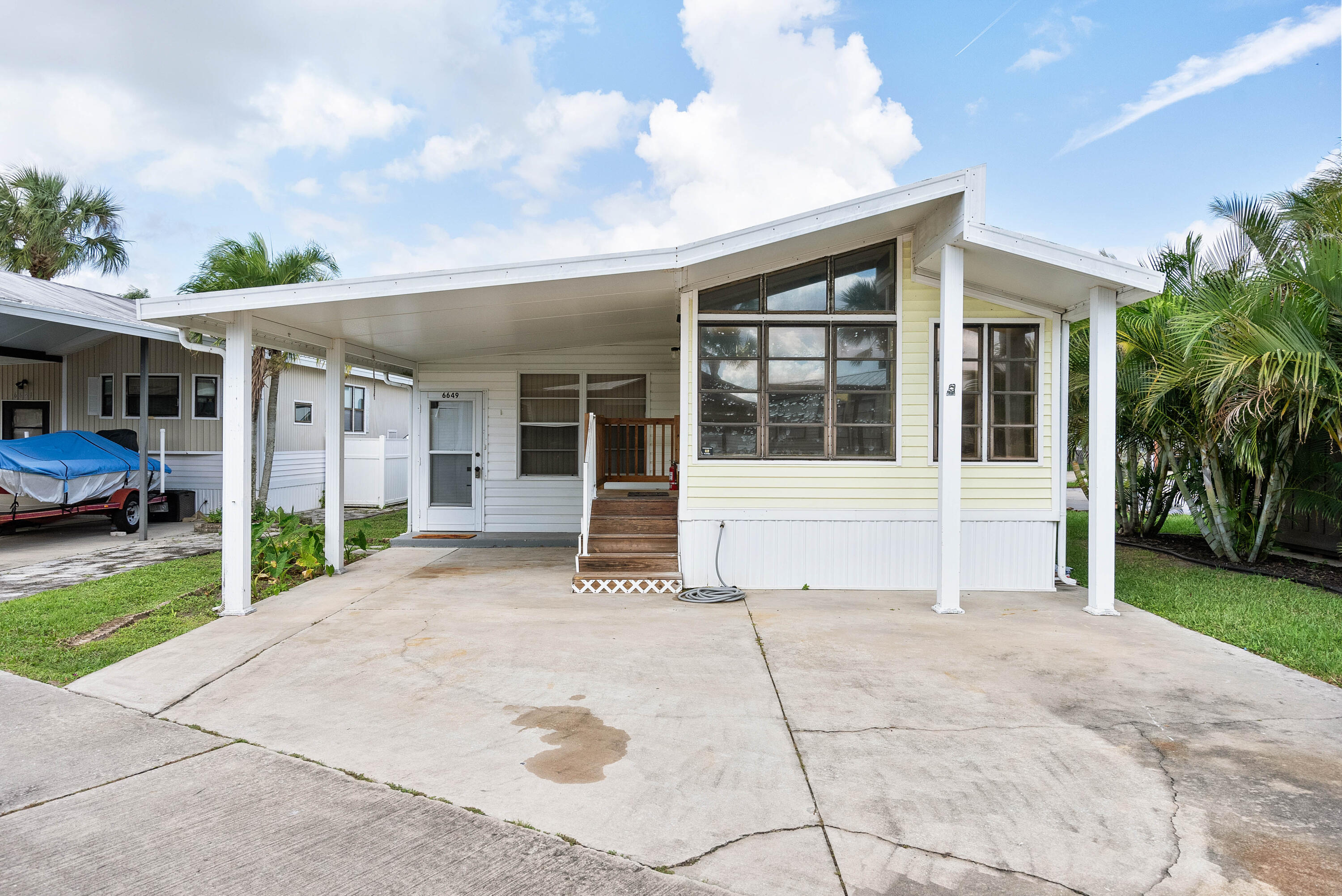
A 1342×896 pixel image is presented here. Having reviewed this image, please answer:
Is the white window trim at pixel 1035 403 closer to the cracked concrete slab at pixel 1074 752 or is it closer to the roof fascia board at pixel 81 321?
the cracked concrete slab at pixel 1074 752

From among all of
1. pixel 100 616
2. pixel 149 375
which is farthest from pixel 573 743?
pixel 149 375

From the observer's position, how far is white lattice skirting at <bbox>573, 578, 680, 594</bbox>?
6.77 m

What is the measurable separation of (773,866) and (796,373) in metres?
5.12

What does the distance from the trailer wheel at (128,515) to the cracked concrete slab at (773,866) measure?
11.5m

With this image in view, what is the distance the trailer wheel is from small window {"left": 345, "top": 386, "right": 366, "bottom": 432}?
5.02m

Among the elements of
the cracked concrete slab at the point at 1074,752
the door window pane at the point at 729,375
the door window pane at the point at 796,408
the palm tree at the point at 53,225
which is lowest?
the cracked concrete slab at the point at 1074,752

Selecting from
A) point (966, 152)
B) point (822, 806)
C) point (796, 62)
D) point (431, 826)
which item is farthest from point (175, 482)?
point (966, 152)

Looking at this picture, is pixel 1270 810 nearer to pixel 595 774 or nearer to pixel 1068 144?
pixel 595 774

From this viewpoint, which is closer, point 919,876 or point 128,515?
point 919,876

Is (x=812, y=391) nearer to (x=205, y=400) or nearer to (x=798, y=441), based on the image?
(x=798, y=441)

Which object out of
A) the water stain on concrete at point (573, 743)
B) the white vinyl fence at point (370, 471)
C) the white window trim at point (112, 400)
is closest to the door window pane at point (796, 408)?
the water stain on concrete at point (573, 743)

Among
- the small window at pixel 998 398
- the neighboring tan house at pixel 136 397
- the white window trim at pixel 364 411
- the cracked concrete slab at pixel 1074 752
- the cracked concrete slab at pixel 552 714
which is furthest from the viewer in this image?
the white window trim at pixel 364 411

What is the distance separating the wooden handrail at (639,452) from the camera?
9.14 meters

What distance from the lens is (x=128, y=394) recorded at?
42.1 ft
